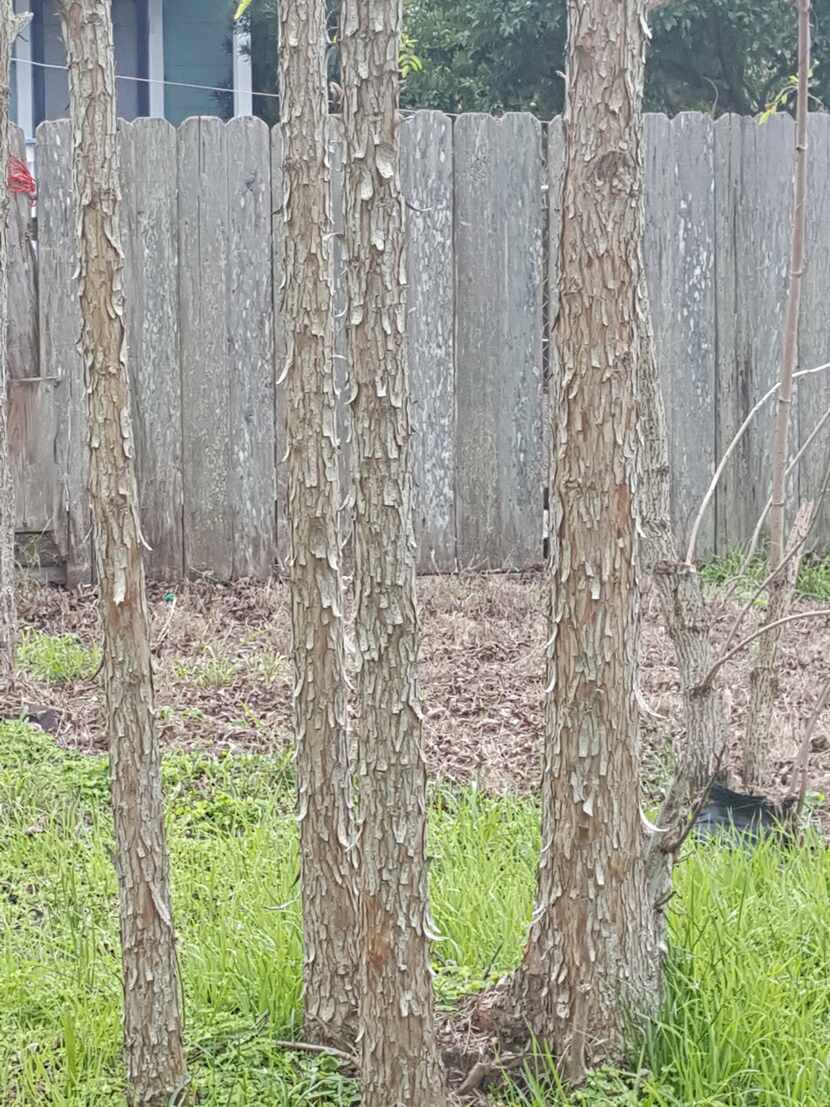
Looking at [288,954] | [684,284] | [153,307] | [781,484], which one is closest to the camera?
[288,954]

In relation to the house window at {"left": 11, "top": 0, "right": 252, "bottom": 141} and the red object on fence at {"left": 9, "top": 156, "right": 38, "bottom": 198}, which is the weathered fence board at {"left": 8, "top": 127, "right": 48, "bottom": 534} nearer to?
the red object on fence at {"left": 9, "top": 156, "right": 38, "bottom": 198}

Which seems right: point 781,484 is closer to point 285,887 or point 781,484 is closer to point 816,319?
point 285,887

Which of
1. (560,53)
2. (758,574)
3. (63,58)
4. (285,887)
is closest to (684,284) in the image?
(758,574)

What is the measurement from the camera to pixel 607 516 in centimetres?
253

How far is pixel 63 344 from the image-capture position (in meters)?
6.84

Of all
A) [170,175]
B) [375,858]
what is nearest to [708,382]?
[170,175]

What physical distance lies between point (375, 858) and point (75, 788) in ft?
7.50

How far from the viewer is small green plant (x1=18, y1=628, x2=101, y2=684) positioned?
18.2ft

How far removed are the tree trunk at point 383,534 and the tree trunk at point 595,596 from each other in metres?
0.34

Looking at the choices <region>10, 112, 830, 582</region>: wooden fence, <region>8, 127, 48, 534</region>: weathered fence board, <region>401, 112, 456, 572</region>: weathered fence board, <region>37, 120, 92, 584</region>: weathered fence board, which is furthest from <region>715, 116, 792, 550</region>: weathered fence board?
<region>8, 127, 48, 534</region>: weathered fence board

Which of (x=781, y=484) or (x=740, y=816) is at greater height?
(x=781, y=484)

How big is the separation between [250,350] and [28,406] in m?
1.04

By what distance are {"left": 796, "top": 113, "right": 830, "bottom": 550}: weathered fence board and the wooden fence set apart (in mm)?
16

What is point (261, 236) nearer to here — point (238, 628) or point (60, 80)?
point (238, 628)
